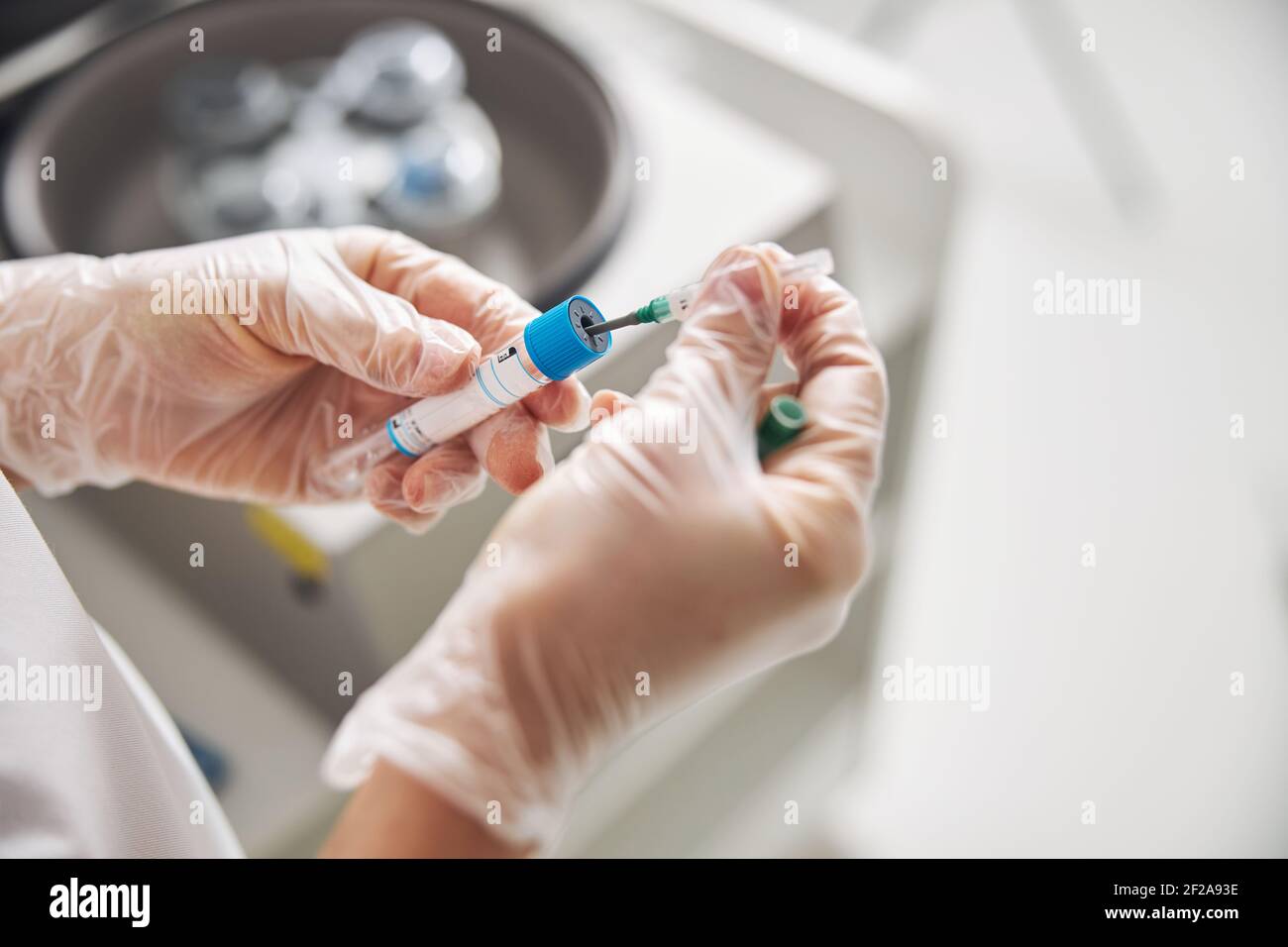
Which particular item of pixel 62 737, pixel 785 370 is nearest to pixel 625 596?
pixel 62 737

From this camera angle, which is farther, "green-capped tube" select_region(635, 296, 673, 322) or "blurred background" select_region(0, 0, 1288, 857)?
"blurred background" select_region(0, 0, 1288, 857)

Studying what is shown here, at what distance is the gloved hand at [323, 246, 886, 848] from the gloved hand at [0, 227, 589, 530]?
127 millimetres

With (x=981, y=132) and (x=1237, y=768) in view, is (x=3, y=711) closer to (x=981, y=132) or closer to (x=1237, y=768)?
(x=1237, y=768)

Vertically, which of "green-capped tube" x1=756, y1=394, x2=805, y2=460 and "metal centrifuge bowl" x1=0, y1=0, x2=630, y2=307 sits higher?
"metal centrifuge bowl" x1=0, y1=0, x2=630, y2=307

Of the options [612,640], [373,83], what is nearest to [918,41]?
[373,83]

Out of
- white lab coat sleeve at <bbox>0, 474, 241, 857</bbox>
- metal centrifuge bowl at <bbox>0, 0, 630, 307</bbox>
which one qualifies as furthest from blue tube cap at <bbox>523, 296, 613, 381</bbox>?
metal centrifuge bowl at <bbox>0, 0, 630, 307</bbox>

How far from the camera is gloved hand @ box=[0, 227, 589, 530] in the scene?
0.63 metres

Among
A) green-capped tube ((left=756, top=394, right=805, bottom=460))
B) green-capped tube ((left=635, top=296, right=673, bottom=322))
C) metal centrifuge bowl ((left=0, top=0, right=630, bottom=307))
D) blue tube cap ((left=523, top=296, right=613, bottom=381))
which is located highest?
metal centrifuge bowl ((left=0, top=0, right=630, bottom=307))

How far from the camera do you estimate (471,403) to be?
0.61 m

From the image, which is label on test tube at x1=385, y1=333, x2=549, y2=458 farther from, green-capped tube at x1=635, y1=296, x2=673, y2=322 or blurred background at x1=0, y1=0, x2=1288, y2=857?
blurred background at x1=0, y1=0, x2=1288, y2=857

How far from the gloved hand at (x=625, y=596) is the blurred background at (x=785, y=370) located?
1.13 ft

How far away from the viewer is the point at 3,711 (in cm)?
48

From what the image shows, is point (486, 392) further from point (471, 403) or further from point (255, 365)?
point (255, 365)

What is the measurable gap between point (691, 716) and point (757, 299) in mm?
702
